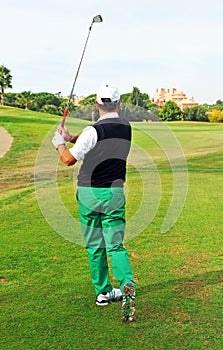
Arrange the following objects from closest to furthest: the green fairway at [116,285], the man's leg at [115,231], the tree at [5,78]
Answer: the green fairway at [116,285]
the man's leg at [115,231]
the tree at [5,78]

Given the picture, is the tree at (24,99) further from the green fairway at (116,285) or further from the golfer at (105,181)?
the golfer at (105,181)

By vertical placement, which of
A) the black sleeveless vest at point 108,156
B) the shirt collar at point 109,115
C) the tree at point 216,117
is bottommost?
the tree at point 216,117

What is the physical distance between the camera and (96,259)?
4816mm

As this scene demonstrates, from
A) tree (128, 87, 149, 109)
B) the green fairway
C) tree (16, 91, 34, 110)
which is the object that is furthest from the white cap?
tree (16, 91, 34, 110)

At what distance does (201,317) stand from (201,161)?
55.7 feet

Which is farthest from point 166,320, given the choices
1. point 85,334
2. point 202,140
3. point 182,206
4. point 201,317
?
point 202,140

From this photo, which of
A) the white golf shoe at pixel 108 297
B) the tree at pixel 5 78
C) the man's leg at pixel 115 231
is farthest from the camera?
the tree at pixel 5 78

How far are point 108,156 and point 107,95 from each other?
536 mm

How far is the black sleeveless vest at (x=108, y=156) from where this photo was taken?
451 centimetres

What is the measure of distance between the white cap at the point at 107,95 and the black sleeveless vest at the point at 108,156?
0.58 feet

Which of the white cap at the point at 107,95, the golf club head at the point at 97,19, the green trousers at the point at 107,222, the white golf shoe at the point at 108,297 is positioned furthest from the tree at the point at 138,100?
the white golf shoe at the point at 108,297

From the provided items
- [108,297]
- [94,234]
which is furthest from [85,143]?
[108,297]

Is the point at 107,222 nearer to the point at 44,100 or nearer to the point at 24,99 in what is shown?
the point at 24,99

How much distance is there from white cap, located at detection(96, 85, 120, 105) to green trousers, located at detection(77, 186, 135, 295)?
773mm
